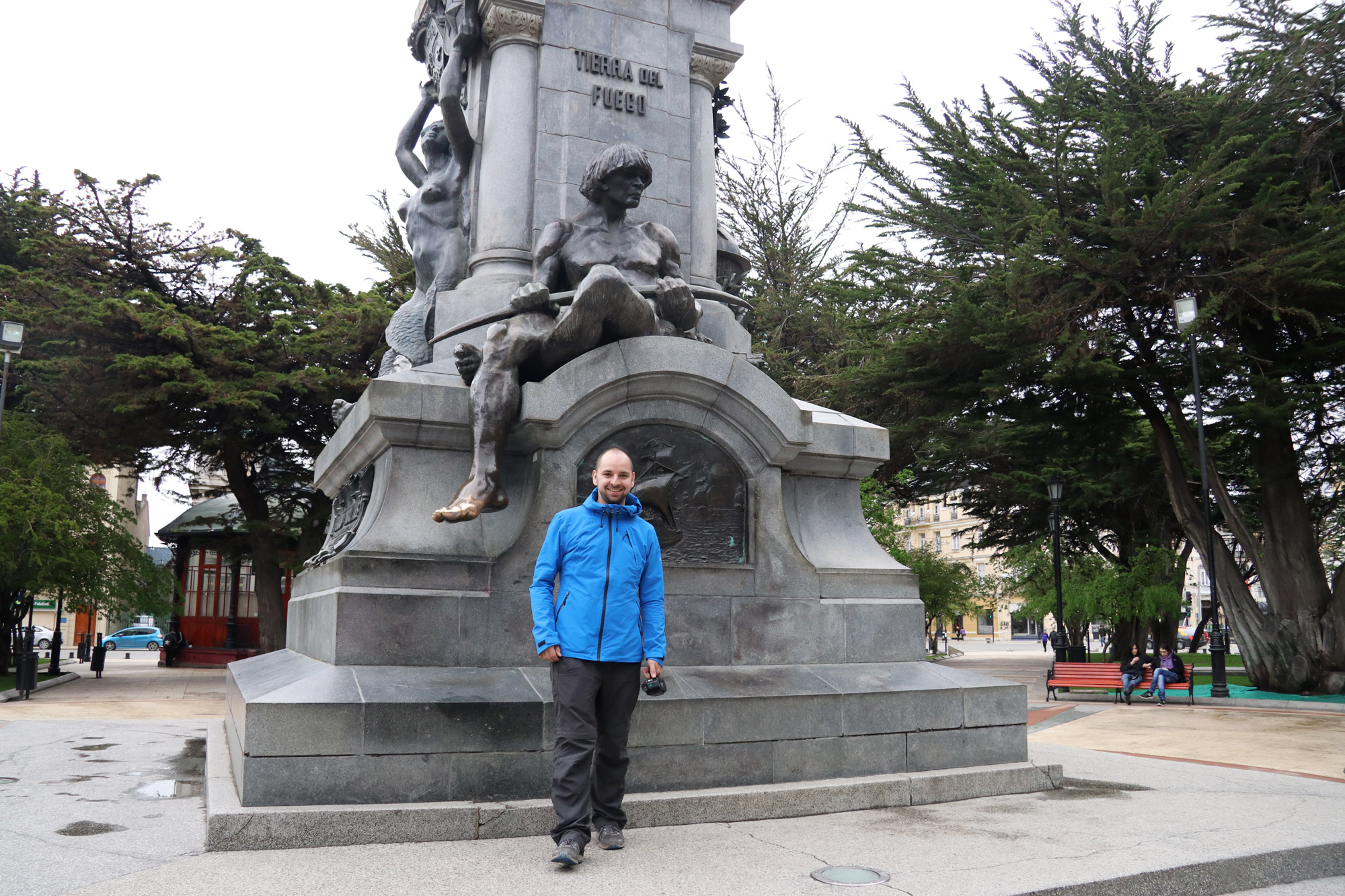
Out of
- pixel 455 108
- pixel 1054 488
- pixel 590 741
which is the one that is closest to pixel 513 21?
pixel 455 108

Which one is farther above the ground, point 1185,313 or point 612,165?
point 1185,313

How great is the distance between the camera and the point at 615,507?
4941mm

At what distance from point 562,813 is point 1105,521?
31596 mm

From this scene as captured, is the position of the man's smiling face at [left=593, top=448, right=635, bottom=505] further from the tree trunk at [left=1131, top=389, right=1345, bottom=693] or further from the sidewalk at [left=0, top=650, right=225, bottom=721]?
the tree trunk at [left=1131, top=389, right=1345, bottom=693]

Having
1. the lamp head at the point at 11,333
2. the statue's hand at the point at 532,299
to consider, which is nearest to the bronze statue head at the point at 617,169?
the statue's hand at the point at 532,299

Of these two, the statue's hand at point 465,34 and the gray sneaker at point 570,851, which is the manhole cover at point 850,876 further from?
the statue's hand at point 465,34

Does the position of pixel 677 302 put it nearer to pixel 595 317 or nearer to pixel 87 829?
pixel 595 317

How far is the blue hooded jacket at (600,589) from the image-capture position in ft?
15.6

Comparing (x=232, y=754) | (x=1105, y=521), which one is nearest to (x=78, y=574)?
(x=232, y=754)

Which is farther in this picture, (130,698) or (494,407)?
(130,698)

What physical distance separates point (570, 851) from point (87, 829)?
249 centimetres

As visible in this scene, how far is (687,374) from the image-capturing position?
6586 mm

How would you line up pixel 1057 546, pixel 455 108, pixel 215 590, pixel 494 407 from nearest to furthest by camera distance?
pixel 494 407
pixel 455 108
pixel 1057 546
pixel 215 590

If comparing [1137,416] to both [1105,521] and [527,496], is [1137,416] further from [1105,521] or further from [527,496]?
[527,496]
